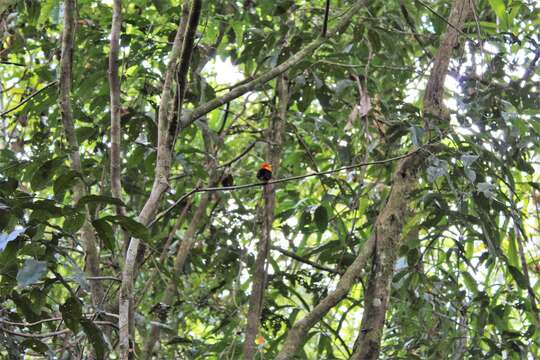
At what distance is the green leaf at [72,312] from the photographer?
1560mm

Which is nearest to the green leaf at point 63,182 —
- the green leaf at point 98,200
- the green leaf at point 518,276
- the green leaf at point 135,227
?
the green leaf at point 98,200

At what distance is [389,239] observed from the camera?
6.98 ft

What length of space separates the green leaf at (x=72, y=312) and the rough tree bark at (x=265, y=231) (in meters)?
0.60

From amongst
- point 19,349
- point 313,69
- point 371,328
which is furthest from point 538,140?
point 19,349

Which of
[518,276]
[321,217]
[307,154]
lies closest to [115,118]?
[321,217]

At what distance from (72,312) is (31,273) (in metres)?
0.23

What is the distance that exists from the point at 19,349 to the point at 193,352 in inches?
45.4

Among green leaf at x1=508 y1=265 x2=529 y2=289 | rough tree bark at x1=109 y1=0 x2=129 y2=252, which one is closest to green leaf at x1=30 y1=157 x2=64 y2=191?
rough tree bark at x1=109 y1=0 x2=129 y2=252

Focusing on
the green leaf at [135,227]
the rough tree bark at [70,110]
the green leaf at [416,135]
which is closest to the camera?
the green leaf at [135,227]

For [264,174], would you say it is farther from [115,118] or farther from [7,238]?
[7,238]

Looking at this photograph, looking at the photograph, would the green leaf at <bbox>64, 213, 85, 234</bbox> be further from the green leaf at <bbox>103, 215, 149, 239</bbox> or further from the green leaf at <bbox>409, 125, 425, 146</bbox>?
the green leaf at <bbox>409, 125, 425, 146</bbox>

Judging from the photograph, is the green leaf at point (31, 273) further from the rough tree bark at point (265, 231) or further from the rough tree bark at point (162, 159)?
the rough tree bark at point (265, 231)

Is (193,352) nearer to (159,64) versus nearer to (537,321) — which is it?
(159,64)

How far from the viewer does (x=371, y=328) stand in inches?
77.0
